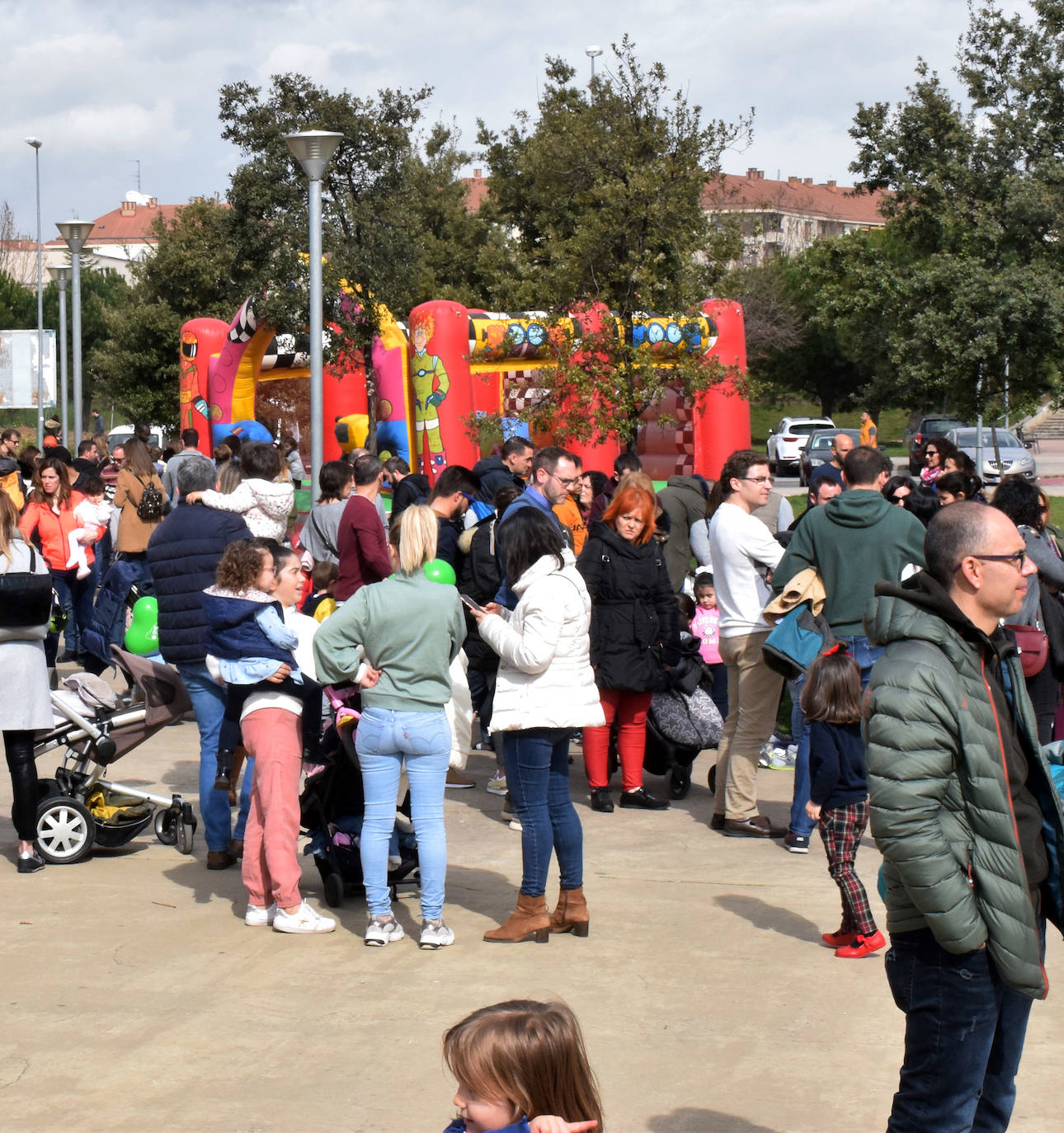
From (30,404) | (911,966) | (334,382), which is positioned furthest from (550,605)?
(30,404)

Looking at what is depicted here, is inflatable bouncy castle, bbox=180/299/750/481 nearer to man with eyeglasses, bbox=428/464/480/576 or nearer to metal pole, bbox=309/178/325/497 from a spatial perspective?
metal pole, bbox=309/178/325/497

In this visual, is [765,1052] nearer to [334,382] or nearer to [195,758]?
[195,758]

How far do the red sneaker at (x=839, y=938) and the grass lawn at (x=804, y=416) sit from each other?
55.4 meters

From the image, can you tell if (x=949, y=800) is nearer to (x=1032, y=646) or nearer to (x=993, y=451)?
(x=1032, y=646)

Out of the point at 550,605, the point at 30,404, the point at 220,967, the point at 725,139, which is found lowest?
the point at 220,967

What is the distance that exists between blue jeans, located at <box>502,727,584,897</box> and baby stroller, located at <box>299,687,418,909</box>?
841 millimetres

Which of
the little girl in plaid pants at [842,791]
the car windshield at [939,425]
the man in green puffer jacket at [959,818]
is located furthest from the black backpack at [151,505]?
the car windshield at [939,425]

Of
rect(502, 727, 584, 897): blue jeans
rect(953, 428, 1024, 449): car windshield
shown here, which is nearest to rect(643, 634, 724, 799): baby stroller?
rect(502, 727, 584, 897): blue jeans

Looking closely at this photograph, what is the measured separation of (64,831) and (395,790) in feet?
6.64

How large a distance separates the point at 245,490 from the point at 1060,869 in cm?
609

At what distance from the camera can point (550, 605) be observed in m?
5.72

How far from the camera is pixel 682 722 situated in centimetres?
808

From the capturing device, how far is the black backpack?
10555 millimetres

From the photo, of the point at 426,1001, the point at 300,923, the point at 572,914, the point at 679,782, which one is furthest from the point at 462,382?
the point at 426,1001
